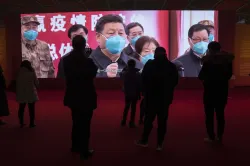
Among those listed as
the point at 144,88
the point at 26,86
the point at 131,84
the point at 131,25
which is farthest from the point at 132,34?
the point at 144,88

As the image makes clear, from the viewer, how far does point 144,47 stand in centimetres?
1138

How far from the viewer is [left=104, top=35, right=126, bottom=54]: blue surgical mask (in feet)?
37.4

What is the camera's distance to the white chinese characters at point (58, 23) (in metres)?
12.0

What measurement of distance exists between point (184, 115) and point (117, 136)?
252 cm

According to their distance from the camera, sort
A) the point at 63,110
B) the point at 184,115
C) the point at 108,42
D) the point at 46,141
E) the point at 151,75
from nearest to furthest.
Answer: the point at 151,75
the point at 46,141
the point at 184,115
the point at 63,110
the point at 108,42

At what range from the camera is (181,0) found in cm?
1159

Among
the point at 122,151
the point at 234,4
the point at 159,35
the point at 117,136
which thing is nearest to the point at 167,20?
the point at 159,35

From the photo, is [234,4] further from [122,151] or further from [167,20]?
[122,151]

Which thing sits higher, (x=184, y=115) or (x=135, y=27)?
(x=135, y=27)

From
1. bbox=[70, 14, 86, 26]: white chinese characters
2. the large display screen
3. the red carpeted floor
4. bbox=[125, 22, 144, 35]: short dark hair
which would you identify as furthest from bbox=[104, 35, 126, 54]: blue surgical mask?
the red carpeted floor

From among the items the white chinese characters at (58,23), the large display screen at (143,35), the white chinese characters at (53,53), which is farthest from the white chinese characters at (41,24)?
the large display screen at (143,35)

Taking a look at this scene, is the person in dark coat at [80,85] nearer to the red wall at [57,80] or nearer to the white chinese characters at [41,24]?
the white chinese characters at [41,24]

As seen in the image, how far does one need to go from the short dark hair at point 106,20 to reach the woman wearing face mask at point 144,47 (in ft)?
3.51

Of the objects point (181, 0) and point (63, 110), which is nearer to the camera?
point (63, 110)
